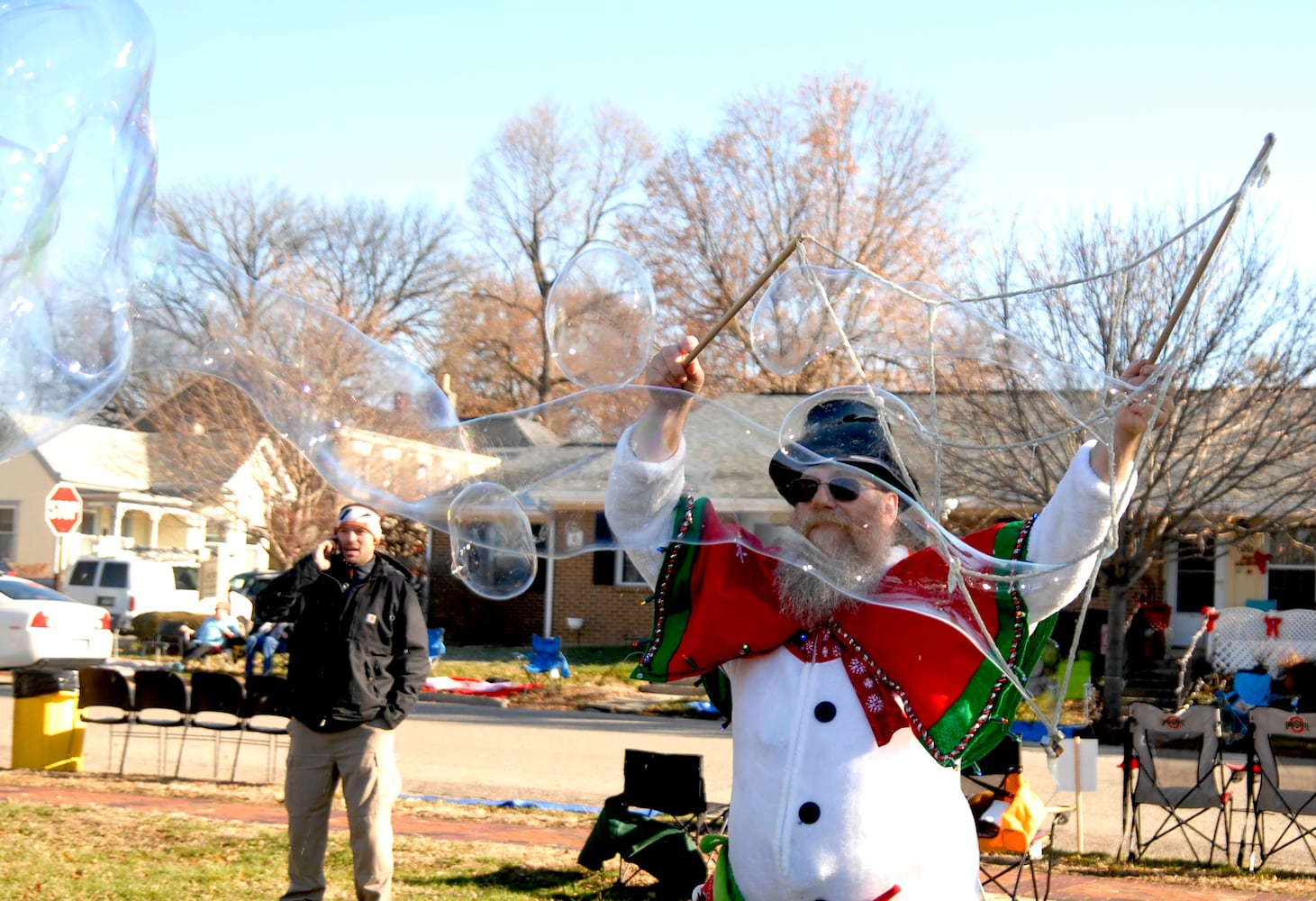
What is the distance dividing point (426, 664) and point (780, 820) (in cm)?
410

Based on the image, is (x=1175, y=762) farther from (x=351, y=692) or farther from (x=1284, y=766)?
(x=351, y=692)

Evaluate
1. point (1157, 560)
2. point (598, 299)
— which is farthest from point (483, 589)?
point (1157, 560)

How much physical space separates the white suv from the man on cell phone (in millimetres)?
22628

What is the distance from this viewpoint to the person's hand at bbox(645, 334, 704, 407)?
351 centimetres

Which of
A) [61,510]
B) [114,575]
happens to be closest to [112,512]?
[114,575]

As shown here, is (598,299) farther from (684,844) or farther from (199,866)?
(199,866)

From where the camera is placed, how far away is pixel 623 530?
358cm

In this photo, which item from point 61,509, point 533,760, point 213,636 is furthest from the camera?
point 213,636

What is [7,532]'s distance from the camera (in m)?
39.3

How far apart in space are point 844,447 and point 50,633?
61.4ft

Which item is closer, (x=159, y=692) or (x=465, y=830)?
(x=465, y=830)

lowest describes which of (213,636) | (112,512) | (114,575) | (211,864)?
(211,864)

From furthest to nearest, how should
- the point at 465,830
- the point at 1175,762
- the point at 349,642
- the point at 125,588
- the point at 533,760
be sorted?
1. the point at 125,588
2. the point at 533,760
3. the point at 1175,762
4. the point at 465,830
5. the point at 349,642

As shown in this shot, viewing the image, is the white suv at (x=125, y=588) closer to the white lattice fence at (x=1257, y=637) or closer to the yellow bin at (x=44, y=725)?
the yellow bin at (x=44, y=725)
